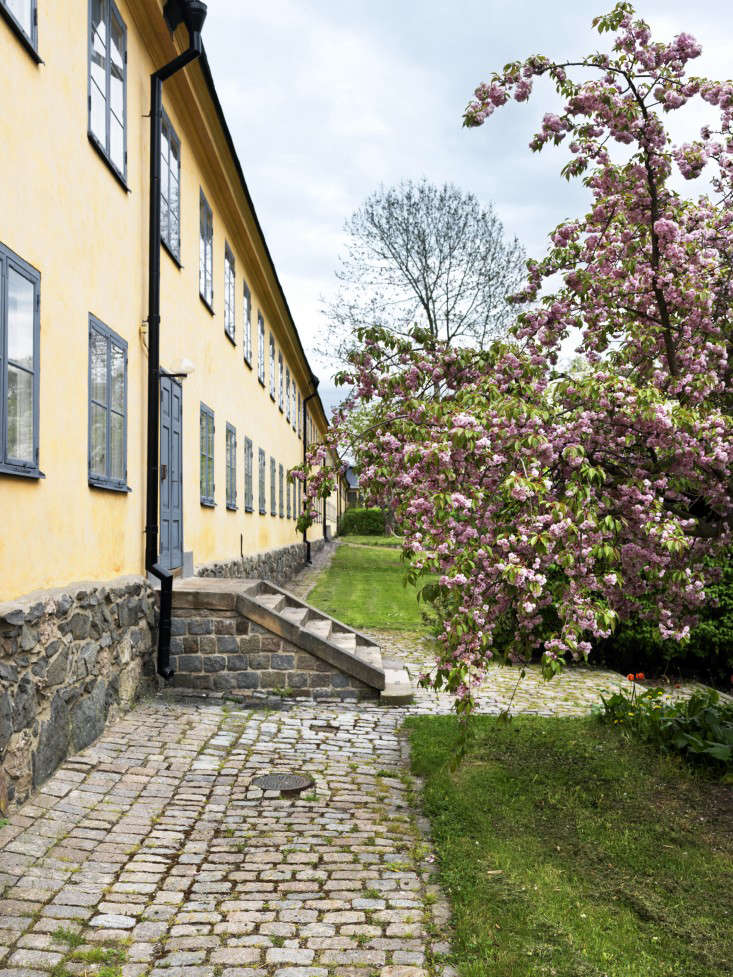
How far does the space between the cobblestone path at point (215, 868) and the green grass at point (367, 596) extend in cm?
460

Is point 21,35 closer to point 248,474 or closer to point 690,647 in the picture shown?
point 690,647

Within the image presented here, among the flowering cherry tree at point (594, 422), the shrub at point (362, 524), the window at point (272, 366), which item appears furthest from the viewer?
the shrub at point (362, 524)

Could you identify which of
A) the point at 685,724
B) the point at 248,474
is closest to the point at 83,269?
the point at 685,724

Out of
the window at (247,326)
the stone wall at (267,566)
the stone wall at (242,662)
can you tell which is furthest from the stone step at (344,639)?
the window at (247,326)

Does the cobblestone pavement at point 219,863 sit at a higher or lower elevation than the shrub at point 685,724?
lower

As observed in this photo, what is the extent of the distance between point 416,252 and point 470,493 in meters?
24.3

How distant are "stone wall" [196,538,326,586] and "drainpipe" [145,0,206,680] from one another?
2.61m

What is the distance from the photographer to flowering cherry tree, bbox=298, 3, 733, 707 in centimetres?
479

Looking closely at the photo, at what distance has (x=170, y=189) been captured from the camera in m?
10.1

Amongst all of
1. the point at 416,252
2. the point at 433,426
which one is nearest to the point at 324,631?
the point at 433,426

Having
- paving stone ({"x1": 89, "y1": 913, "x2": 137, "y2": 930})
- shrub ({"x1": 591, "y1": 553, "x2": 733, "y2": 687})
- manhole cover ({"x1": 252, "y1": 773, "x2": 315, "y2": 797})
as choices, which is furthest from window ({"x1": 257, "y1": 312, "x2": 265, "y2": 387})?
paving stone ({"x1": 89, "y1": 913, "x2": 137, "y2": 930})

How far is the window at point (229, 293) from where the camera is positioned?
1414cm

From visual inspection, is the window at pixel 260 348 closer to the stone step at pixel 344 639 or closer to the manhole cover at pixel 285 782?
the stone step at pixel 344 639

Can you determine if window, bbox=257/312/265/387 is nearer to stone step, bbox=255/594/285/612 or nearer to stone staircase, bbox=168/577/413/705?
stone step, bbox=255/594/285/612
